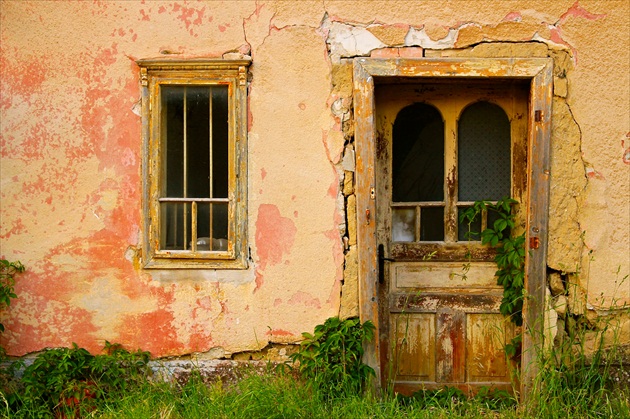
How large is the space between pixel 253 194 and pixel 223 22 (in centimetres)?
115

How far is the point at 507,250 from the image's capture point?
489 cm

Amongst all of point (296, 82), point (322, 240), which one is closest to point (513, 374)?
point (322, 240)

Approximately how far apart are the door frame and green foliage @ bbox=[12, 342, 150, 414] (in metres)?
1.57

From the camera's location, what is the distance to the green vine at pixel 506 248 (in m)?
4.84

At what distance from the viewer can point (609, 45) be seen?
4.75 m

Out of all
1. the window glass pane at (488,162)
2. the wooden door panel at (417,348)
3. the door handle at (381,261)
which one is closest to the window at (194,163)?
the door handle at (381,261)

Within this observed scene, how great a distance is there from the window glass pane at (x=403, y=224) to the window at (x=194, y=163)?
103 cm

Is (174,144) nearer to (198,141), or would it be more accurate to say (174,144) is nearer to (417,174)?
(198,141)

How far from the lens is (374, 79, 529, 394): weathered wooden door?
16.4ft

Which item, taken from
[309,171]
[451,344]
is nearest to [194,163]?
[309,171]

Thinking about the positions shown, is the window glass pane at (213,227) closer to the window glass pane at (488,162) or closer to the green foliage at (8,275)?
the green foliage at (8,275)

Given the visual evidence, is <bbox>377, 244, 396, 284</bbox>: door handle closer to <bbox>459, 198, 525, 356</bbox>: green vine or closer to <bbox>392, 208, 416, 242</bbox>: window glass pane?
<bbox>392, 208, 416, 242</bbox>: window glass pane

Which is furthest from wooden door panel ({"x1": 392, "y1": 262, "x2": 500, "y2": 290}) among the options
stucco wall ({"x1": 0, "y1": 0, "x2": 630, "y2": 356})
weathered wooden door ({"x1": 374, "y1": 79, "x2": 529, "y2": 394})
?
stucco wall ({"x1": 0, "y1": 0, "x2": 630, "y2": 356})

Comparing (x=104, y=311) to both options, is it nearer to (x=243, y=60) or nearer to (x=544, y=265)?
(x=243, y=60)
